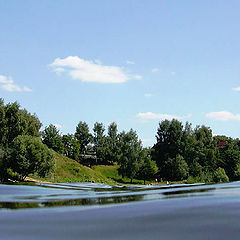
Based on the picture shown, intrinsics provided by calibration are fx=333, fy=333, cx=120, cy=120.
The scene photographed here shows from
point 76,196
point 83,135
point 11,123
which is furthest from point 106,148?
point 76,196

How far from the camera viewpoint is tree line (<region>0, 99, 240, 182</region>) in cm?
5528

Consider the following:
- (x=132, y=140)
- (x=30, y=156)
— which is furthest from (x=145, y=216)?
(x=132, y=140)

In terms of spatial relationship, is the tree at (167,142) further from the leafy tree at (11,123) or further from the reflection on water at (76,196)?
the reflection on water at (76,196)

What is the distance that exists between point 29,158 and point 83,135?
181 ft

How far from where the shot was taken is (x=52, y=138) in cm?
7531

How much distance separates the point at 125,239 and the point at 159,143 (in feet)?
251

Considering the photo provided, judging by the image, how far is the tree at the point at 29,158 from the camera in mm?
33147

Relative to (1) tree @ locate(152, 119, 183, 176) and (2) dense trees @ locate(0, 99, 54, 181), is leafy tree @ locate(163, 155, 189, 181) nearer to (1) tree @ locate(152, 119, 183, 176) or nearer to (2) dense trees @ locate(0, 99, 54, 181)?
(1) tree @ locate(152, 119, 183, 176)

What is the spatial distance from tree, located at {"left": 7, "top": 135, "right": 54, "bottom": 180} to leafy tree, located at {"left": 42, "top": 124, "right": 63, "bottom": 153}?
39647 mm

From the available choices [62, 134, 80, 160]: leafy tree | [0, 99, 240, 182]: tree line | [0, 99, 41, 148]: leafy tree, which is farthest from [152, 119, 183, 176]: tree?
[0, 99, 41, 148]: leafy tree

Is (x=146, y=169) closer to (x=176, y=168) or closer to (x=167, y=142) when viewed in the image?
(x=176, y=168)

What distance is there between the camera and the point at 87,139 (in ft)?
291

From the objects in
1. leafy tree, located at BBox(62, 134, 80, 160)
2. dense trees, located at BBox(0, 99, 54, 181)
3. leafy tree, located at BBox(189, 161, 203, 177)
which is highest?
leafy tree, located at BBox(62, 134, 80, 160)

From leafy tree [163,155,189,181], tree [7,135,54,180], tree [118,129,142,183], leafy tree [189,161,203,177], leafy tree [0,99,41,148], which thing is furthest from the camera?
leafy tree [189,161,203,177]
